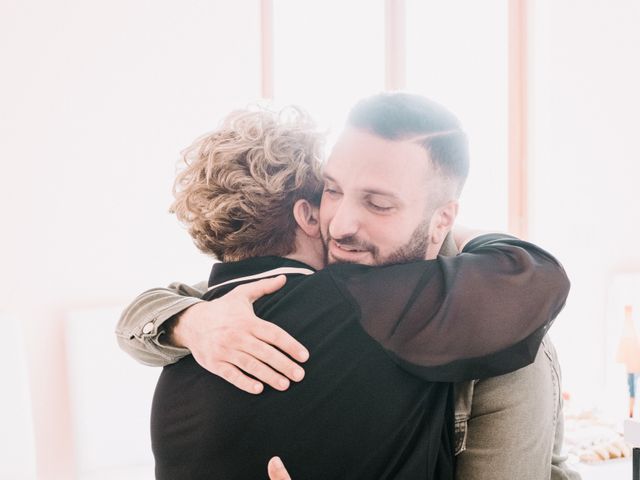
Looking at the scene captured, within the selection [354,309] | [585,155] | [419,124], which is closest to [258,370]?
[354,309]

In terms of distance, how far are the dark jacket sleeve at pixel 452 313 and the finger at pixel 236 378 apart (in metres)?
0.15

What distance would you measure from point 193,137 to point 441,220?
7.30 feet

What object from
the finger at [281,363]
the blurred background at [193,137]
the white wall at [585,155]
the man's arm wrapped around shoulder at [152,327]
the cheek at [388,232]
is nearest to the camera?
the finger at [281,363]

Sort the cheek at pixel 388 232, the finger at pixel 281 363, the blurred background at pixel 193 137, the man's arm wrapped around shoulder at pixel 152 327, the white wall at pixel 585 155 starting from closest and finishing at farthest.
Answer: the finger at pixel 281 363
the cheek at pixel 388 232
the man's arm wrapped around shoulder at pixel 152 327
the blurred background at pixel 193 137
the white wall at pixel 585 155

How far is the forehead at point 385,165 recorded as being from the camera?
3.10ft

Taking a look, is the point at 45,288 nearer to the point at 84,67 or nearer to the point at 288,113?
the point at 84,67

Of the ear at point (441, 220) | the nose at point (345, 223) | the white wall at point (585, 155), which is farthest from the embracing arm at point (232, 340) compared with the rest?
the white wall at point (585, 155)

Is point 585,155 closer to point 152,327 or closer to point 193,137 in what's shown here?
point 193,137

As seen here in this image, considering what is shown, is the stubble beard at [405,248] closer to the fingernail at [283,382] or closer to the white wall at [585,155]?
the fingernail at [283,382]

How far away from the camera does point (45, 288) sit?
2846mm

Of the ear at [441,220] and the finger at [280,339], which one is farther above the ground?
the ear at [441,220]

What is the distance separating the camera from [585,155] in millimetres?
3699

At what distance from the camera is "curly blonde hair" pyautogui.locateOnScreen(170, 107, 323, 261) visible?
1028mm

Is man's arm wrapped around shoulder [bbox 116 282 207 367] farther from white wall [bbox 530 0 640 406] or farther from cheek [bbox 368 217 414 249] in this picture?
white wall [bbox 530 0 640 406]
